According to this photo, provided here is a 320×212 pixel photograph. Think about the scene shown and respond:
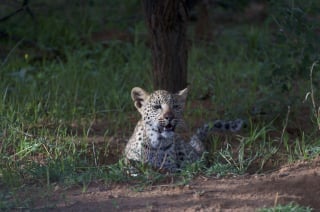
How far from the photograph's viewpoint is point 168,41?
8.29 m

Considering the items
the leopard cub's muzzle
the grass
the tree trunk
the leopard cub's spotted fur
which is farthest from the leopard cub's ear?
the tree trunk

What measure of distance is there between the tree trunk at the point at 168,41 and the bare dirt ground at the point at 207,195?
2118 millimetres

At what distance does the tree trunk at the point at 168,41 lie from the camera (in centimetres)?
809

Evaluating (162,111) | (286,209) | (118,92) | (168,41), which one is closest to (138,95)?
(162,111)

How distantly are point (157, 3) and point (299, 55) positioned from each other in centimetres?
144

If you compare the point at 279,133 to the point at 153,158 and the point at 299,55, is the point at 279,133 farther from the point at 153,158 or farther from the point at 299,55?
the point at 153,158

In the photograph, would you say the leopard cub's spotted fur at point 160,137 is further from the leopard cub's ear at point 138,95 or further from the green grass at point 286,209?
the green grass at point 286,209

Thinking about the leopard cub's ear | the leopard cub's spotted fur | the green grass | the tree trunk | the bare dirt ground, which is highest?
the tree trunk

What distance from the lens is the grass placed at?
6973 millimetres

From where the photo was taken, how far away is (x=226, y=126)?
806 centimetres

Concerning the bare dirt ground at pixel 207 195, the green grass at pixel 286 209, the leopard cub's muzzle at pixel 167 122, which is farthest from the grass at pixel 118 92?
the green grass at pixel 286 209

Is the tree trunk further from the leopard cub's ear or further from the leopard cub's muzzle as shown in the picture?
the leopard cub's muzzle

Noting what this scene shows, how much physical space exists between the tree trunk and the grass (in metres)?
0.50

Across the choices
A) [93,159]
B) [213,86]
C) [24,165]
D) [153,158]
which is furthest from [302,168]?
[213,86]
